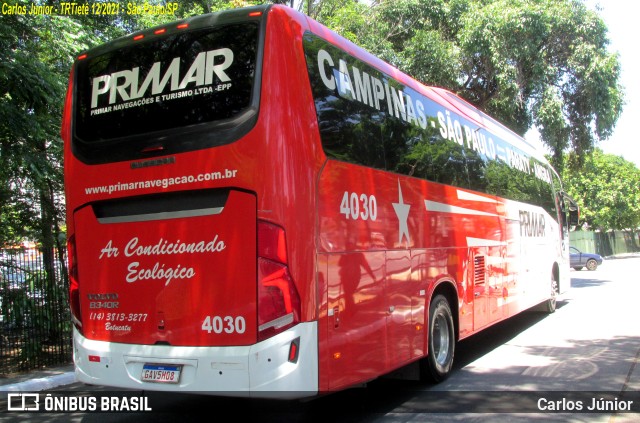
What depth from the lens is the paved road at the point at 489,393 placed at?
5.63m

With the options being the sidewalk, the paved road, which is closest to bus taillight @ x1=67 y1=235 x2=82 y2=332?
the paved road

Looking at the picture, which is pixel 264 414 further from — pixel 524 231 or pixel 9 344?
pixel 524 231

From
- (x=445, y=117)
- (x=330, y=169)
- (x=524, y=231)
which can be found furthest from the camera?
(x=524, y=231)

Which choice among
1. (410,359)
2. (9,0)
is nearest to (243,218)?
(410,359)

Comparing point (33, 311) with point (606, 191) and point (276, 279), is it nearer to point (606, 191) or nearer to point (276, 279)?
point (276, 279)

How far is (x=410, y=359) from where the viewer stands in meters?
6.07

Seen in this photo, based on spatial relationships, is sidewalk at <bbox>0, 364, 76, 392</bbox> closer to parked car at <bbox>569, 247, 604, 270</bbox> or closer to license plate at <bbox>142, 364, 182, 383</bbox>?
license plate at <bbox>142, 364, 182, 383</bbox>

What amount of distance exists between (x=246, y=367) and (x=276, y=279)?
28.4 inches

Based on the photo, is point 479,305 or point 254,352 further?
point 479,305

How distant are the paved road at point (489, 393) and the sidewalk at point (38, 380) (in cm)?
24

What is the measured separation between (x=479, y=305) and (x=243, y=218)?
16.6 ft

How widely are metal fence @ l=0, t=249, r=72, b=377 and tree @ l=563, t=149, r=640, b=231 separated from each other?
4817cm

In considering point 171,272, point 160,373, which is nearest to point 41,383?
point 160,373

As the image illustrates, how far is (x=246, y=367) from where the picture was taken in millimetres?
4258
